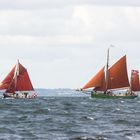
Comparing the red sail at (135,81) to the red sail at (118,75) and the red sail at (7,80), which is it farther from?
the red sail at (7,80)

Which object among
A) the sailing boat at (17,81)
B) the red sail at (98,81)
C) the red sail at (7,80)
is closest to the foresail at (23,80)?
the sailing boat at (17,81)

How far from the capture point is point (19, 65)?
→ 552ft

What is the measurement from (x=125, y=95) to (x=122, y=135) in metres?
120

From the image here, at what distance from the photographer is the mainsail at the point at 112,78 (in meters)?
161

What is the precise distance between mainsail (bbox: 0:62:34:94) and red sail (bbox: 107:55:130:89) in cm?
1919

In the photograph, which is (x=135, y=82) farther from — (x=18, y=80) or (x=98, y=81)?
(x=18, y=80)

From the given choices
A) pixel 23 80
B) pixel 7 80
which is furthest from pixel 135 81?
pixel 7 80

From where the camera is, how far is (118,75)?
16262 cm

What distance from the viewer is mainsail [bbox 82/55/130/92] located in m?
161

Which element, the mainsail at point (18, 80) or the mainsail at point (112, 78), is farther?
the mainsail at point (18, 80)

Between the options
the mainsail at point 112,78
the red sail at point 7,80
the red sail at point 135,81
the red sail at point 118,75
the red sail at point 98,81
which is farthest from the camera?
the red sail at point 135,81

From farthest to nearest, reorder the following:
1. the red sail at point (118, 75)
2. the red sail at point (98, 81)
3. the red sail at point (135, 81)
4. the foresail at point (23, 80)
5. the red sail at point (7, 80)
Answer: the red sail at point (135, 81)
the foresail at point (23, 80)
the red sail at point (7, 80)
the red sail at point (98, 81)
the red sail at point (118, 75)

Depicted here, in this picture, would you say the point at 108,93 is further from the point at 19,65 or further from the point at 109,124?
the point at 109,124

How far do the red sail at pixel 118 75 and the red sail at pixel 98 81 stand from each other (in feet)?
5.70
